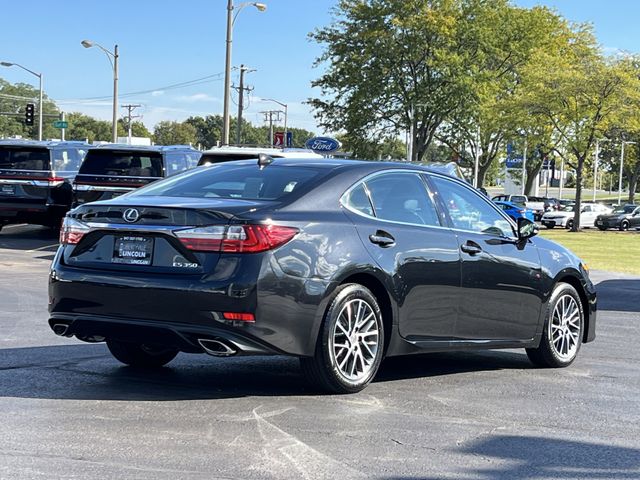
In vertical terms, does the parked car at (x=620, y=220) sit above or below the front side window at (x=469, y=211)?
below

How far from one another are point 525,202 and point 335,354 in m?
42.9

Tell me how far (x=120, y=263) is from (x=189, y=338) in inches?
27.3

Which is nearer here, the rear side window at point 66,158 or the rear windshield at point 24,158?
the rear windshield at point 24,158

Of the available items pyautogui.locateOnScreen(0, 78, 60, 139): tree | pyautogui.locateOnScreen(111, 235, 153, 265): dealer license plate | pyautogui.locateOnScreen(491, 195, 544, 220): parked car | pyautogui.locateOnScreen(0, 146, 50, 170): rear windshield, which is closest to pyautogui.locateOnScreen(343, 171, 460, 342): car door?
pyautogui.locateOnScreen(111, 235, 153, 265): dealer license plate

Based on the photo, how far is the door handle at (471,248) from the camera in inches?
280

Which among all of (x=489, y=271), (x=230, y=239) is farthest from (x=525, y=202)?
(x=230, y=239)

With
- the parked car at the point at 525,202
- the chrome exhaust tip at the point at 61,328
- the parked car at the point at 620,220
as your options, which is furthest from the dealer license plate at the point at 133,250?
the parked car at the point at 620,220

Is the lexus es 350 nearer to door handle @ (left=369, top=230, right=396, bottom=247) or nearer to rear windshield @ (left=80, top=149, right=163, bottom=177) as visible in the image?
door handle @ (left=369, top=230, right=396, bottom=247)

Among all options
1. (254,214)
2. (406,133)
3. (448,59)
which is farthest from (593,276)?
(406,133)

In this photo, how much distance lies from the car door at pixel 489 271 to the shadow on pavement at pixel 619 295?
5.54 metres

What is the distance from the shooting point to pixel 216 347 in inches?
227

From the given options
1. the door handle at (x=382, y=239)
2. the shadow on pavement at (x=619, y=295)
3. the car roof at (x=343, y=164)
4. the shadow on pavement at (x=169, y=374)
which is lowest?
the shadow on pavement at (x=619, y=295)

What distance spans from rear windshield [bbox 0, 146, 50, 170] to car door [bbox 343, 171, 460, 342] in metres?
15.6

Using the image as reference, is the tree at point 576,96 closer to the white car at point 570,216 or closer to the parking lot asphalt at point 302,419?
the white car at point 570,216
